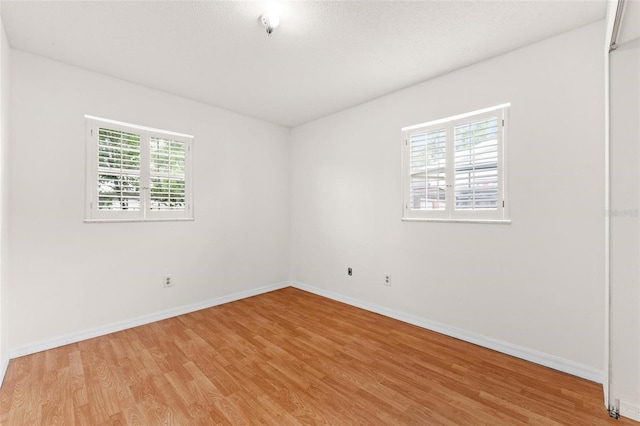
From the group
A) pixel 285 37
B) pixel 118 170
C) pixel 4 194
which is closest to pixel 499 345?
pixel 285 37

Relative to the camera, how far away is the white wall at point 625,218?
165 centimetres

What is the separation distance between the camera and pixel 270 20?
2.00m

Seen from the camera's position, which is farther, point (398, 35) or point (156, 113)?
point (156, 113)

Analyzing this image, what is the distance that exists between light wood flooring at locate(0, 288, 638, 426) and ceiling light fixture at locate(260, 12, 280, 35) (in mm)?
2637

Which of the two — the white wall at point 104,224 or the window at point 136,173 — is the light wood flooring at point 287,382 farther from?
the window at point 136,173

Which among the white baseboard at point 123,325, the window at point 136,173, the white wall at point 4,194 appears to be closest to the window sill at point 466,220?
the white baseboard at point 123,325

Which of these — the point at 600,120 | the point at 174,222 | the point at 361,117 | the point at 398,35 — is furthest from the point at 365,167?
the point at 174,222

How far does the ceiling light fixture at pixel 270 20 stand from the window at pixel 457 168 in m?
1.81

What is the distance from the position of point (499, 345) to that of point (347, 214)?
2179mm

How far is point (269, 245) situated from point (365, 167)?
1967 mm

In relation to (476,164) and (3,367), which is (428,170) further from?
(3,367)

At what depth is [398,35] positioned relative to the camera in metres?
2.21

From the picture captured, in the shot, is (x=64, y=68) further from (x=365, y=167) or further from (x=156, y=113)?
(x=365, y=167)

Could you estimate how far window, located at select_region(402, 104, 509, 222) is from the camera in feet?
8.27
